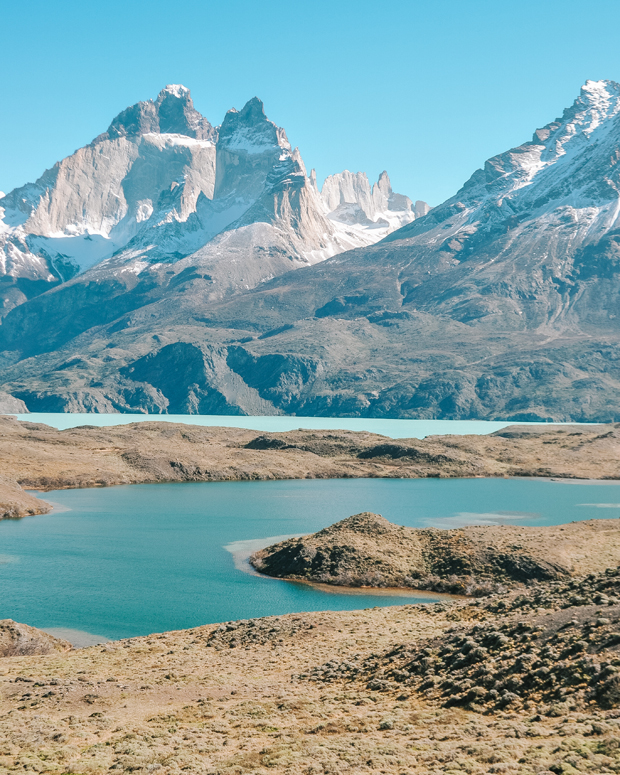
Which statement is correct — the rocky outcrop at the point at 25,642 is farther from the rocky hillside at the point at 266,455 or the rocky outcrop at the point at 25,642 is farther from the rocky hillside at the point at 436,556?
the rocky hillside at the point at 266,455

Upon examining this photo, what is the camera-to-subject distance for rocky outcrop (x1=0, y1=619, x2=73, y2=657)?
127ft

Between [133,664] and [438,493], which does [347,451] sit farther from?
[133,664]

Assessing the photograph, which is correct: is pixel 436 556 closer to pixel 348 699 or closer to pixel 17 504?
pixel 348 699

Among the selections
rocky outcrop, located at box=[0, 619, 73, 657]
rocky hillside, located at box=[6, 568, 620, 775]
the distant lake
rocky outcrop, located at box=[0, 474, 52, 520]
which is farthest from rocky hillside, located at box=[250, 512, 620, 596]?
rocky outcrop, located at box=[0, 474, 52, 520]

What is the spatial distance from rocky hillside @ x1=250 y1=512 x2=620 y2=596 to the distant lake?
3.17m

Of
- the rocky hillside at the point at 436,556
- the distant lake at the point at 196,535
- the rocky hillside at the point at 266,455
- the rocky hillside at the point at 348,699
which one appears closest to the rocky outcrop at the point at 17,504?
the distant lake at the point at 196,535

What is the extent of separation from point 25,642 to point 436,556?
33.6 metres

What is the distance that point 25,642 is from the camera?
39.2 m

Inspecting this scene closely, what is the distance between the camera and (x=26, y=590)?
52.9m

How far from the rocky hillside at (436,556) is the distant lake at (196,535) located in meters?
3.17

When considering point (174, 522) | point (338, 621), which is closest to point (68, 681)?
point (338, 621)

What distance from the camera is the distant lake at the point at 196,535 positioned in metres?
50.0

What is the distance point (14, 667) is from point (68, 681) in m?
5.06

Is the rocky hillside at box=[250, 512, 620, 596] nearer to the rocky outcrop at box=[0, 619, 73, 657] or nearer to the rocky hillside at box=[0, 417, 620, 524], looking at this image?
the rocky outcrop at box=[0, 619, 73, 657]
